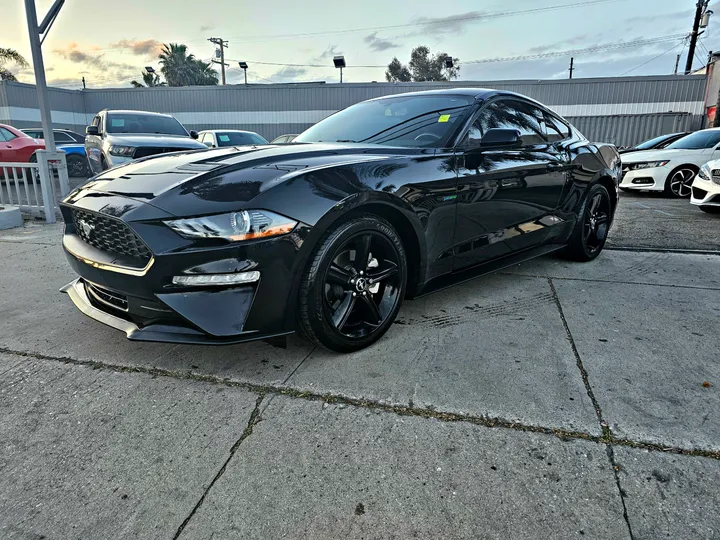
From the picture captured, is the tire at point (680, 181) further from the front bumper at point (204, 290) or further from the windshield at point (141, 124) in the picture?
the front bumper at point (204, 290)

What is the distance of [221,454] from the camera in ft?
6.27

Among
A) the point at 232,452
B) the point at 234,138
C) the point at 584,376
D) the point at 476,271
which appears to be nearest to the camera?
the point at 232,452

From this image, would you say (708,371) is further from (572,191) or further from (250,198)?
(250,198)

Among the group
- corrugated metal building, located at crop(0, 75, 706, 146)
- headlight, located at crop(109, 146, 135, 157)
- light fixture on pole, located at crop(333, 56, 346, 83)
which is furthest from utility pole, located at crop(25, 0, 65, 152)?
light fixture on pole, located at crop(333, 56, 346, 83)

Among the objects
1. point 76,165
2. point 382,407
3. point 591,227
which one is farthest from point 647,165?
point 76,165

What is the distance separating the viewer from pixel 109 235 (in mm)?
2430

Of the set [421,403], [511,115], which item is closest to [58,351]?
[421,403]

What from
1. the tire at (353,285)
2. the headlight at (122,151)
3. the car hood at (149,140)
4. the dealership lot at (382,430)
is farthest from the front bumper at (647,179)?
the headlight at (122,151)

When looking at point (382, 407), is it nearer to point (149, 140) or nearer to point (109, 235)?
point (109, 235)

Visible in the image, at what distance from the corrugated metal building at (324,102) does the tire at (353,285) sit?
21.5 meters

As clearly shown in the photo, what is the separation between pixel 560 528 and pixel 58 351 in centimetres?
271

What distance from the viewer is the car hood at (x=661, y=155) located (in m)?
9.58

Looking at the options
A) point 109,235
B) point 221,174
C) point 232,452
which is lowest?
point 232,452

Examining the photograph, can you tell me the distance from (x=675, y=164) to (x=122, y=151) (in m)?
10.6
